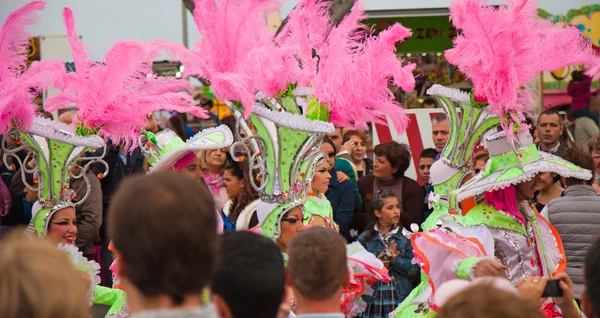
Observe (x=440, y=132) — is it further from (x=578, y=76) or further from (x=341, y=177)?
(x=578, y=76)

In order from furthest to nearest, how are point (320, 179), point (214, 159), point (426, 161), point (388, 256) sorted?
point (426, 161)
point (214, 159)
point (388, 256)
point (320, 179)

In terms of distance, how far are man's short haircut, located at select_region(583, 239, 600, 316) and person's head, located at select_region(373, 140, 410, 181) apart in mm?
4847

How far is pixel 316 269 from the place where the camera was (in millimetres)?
3115

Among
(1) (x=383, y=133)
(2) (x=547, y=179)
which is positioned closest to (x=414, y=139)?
(1) (x=383, y=133)

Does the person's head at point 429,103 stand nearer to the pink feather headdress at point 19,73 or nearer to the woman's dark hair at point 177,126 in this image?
the woman's dark hair at point 177,126

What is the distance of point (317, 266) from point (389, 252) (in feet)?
11.3

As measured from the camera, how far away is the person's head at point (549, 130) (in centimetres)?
831

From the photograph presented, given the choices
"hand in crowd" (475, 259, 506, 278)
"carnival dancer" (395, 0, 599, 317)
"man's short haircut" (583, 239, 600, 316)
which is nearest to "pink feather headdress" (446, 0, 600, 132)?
"carnival dancer" (395, 0, 599, 317)

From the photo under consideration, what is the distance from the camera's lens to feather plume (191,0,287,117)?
4.50 metres

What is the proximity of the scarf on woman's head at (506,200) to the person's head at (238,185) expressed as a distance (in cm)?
213

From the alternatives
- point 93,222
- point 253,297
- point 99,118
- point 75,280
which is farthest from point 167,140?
point 75,280

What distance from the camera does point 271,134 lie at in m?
4.70

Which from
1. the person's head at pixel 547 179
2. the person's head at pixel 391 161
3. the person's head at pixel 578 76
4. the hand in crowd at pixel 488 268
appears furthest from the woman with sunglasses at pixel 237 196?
the person's head at pixel 578 76

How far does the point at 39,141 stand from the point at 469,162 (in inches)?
100
